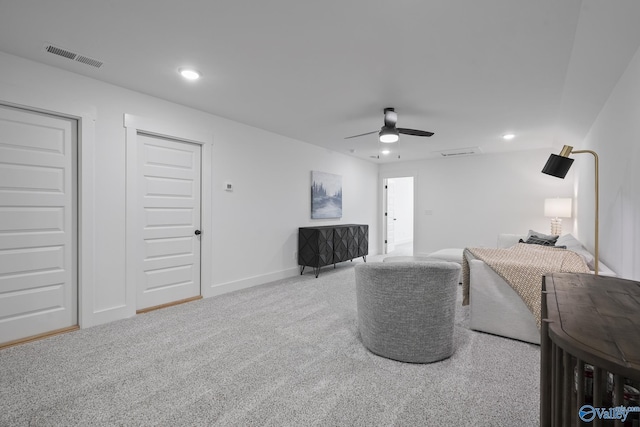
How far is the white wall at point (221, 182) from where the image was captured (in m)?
2.80

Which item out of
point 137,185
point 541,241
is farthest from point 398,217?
point 137,185

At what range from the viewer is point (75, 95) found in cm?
284

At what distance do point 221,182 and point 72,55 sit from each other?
1961mm

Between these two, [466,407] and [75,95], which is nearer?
[466,407]

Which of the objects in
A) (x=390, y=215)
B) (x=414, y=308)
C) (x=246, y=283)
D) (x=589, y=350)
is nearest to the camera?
(x=589, y=350)

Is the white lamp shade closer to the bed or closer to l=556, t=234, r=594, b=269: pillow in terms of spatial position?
l=556, t=234, r=594, b=269: pillow

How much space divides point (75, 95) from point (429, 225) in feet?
21.5

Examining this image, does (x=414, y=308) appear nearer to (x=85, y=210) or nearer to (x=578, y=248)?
(x=578, y=248)

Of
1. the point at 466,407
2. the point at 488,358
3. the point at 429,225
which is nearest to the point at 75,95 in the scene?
the point at 466,407

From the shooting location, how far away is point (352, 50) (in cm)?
238

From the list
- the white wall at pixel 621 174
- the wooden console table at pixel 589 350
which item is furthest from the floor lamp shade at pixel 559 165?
the wooden console table at pixel 589 350

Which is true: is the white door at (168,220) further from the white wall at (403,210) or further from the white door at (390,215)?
the white wall at (403,210)

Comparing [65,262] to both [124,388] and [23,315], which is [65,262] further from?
[124,388]

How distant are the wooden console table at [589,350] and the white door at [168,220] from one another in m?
3.59
